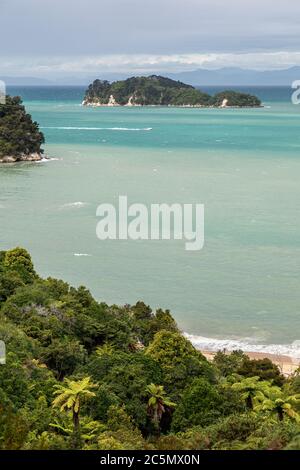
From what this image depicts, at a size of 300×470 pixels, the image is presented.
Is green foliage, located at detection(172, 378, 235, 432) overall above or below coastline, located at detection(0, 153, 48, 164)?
below

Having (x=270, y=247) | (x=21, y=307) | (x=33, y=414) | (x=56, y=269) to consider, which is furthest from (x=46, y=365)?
(x=270, y=247)

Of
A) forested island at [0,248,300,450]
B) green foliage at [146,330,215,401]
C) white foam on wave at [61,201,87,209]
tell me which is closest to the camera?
forested island at [0,248,300,450]

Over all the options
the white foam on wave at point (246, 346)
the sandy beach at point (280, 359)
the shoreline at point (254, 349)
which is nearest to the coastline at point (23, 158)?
the shoreline at point (254, 349)

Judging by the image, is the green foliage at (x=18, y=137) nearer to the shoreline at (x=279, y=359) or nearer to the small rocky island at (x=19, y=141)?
the small rocky island at (x=19, y=141)

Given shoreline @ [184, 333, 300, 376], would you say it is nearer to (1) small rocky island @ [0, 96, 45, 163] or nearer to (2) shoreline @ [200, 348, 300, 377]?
(2) shoreline @ [200, 348, 300, 377]

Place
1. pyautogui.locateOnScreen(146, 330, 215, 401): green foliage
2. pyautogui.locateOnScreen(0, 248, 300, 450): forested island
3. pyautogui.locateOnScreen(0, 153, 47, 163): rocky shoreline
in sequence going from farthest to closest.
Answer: pyautogui.locateOnScreen(0, 153, 47, 163): rocky shoreline → pyautogui.locateOnScreen(146, 330, 215, 401): green foliage → pyautogui.locateOnScreen(0, 248, 300, 450): forested island

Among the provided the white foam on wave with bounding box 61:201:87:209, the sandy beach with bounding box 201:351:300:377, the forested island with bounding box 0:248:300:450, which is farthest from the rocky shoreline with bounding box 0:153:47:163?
the sandy beach with bounding box 201:351:300:377
